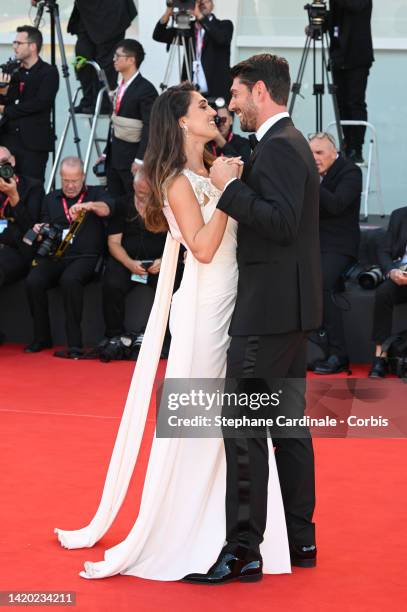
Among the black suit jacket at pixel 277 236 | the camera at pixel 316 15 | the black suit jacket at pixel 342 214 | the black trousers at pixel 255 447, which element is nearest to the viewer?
the black suit jacket at pixel 277 236

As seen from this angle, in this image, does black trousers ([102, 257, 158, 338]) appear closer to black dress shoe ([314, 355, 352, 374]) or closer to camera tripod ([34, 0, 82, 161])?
black dress shoe ([314, 355, 352, 374])

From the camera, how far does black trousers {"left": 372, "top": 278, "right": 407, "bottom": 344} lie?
7207 mm

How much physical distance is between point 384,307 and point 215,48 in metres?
2.74

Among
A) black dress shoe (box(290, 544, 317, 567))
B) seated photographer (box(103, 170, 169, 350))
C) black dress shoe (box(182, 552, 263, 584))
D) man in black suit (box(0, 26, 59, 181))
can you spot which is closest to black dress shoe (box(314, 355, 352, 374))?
seated photographer (box(103, 170, 169, 350))

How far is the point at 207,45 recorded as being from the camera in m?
8.77

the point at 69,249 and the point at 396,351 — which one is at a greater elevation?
the point at 69,249

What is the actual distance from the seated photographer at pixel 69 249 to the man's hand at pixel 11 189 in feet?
0.77

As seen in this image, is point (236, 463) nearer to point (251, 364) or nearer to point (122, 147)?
point (251, 364)

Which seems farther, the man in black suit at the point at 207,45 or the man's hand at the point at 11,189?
the man in black suit at the point at 207,45

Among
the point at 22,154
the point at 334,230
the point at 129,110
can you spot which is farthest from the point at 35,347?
the point at 334,230

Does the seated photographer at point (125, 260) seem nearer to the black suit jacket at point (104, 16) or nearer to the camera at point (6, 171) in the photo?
the camera at point (6, 171)

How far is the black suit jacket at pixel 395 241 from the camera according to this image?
744 cm

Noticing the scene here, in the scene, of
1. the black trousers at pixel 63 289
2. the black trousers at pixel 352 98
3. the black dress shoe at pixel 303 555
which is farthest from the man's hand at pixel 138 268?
the black dress shoe at pixel 303 555

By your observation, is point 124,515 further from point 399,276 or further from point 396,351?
point 399,276
